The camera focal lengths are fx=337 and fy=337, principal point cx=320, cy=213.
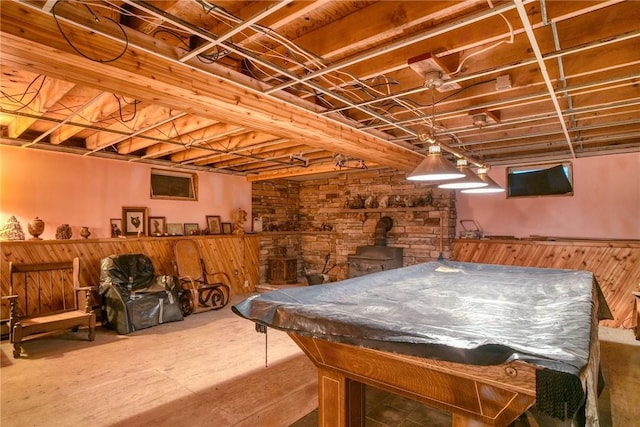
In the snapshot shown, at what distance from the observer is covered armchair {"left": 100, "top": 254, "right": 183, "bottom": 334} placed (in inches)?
174

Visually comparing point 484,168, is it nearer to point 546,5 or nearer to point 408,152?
point 408,152

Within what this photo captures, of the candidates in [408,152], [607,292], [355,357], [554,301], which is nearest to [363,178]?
[408,152]

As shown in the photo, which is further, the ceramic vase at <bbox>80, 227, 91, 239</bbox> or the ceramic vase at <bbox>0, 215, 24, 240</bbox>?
the ceramic vase at <bbox>80, 227, 91, 239</bbox>

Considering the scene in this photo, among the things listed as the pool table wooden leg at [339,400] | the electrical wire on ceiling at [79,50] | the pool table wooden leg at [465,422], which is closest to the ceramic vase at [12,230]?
the electrical wire on ceiling at [79,50]

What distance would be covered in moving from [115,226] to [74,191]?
0.75 m

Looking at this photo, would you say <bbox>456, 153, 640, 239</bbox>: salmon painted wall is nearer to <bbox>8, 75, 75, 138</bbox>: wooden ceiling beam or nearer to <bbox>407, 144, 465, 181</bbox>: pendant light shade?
<bbox>407, 144, 465, 181</bbox>: pendant light shade

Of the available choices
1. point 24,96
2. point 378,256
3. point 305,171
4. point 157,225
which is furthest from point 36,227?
point 378,256

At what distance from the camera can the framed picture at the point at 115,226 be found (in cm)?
527

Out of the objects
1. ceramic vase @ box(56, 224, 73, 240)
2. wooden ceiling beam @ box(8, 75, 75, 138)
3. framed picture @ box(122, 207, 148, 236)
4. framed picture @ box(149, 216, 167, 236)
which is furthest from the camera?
framed picture @ box(149, 216, 167, 236)

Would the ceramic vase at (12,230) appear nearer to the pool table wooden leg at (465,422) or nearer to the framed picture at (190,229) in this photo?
the framed picture at (190,229)

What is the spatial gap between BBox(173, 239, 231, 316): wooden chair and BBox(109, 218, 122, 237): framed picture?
0.85m

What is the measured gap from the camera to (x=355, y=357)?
1814 millimetres

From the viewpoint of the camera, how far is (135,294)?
462cm

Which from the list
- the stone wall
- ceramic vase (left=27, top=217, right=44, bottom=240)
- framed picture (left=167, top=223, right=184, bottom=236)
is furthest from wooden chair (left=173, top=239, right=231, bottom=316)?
ceramic vase (left=27, top=217, right=44, bottom=240)
